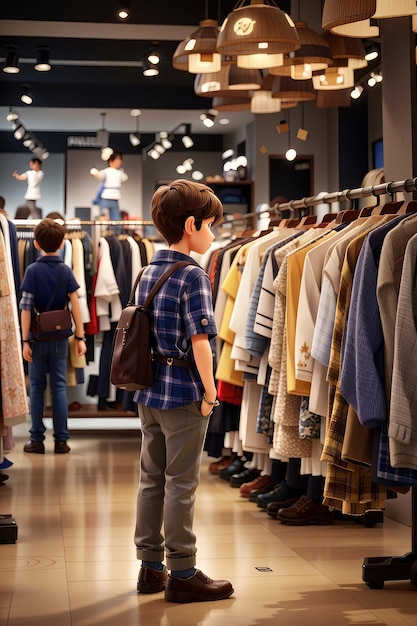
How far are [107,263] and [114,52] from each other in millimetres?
4531

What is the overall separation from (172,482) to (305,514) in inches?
64.7

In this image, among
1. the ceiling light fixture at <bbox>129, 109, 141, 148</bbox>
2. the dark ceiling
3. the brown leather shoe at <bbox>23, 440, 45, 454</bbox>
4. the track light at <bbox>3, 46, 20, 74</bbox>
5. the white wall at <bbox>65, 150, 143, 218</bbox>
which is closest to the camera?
the brown leather shoe at <bbox>23, 440, 45, 454</bbox>

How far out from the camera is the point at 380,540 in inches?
191

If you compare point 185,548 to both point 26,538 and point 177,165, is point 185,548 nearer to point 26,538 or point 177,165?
point 26,538

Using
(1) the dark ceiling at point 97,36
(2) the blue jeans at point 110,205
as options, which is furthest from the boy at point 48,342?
(2) the blue jeans at point 110,205

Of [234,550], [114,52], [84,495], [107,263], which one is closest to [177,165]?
[114,52]

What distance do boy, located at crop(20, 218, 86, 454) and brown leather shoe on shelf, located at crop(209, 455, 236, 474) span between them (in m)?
1.47

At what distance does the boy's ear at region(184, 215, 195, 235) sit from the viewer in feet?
12.5

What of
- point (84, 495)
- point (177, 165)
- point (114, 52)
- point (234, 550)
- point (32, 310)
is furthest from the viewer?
point (177, 165)

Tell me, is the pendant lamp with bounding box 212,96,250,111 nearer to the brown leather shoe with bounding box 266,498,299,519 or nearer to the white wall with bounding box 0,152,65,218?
the brown leather shoe with bounding box 266,498,299,519

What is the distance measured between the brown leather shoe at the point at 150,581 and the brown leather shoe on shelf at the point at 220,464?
3.05m

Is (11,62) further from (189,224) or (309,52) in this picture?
(189,224)

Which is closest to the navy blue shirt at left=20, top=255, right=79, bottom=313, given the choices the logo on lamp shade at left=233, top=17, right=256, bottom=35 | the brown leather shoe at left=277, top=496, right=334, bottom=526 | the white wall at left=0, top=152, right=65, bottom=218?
the logo on lamp shade at left=233, top=17, right=256, bottom=35

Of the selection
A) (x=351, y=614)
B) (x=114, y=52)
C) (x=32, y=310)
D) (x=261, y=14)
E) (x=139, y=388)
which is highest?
(x=114, y=52)
